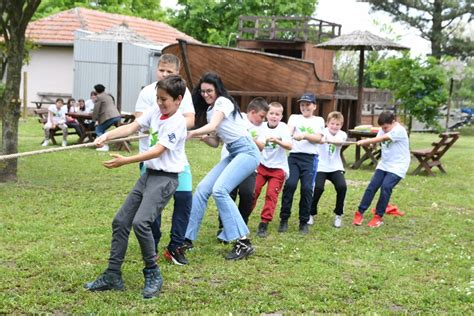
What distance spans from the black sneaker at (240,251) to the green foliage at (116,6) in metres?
41.8

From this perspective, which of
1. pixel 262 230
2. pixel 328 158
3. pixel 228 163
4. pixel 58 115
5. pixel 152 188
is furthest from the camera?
pixel 58 115

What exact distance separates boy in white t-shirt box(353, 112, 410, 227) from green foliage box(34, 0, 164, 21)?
40.3m

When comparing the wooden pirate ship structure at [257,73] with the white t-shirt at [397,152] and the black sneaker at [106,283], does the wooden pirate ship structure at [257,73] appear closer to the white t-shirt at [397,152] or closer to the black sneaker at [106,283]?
the white t-shirt at [397,152]

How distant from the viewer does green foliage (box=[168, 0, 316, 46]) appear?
141ft

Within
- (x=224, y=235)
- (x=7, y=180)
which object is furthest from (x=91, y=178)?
(x=224, y=235)

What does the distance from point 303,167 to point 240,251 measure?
1.83m

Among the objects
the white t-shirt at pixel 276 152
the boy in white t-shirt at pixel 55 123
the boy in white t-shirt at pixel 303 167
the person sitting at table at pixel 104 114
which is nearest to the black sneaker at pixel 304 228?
the boy in white t-shirt at pixel 303 167

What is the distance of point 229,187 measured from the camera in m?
6.48

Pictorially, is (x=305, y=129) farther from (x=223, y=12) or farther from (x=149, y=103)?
(x=223, y=12)

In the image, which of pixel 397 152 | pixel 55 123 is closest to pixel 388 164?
pixel 397 152

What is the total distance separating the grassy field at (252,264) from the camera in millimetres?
5070

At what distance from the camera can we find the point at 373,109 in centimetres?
3180

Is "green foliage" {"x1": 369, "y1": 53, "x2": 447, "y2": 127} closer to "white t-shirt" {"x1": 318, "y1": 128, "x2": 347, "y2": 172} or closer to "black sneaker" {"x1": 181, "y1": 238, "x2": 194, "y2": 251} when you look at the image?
"white t-shirt" {"x1": 318, "y1": 128, "x2": 347, "y2": 172}

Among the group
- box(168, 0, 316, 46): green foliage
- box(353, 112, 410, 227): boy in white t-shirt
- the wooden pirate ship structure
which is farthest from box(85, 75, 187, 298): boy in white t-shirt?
box(168, 0, 316, 46): green foliage
